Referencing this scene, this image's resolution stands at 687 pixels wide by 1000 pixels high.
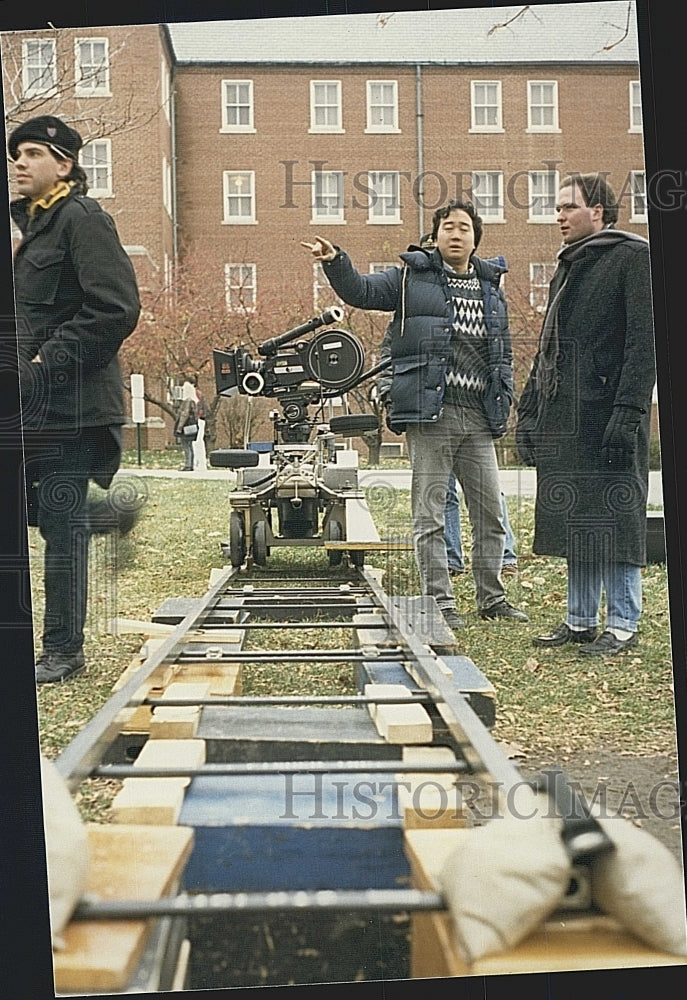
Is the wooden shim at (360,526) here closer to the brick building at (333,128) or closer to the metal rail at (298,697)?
the metal rail at (298,697)

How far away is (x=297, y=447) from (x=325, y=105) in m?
0.64

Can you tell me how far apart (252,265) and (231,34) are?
418 mm

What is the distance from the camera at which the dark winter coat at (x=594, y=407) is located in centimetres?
220

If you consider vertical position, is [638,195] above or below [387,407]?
above

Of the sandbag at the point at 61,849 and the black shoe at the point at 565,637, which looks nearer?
the sandbag at the point at 61,849

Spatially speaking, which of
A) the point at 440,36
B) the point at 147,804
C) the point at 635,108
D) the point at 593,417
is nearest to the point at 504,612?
the point at 593,417

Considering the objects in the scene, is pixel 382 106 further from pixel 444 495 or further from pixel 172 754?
pixel 172 754

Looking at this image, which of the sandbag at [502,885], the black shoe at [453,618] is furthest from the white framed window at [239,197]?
the sandbag at [502,885]

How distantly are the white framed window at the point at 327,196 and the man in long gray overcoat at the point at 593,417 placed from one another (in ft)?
1.35

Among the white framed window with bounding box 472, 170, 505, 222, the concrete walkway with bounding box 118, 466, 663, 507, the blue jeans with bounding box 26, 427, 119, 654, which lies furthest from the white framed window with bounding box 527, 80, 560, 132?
the blue jeans with bounding box 26, 427, 119, 654

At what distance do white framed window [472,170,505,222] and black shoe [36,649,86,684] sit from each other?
1118mm

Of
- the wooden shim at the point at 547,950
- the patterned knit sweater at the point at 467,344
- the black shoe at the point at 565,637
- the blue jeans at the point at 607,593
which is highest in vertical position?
the patterned knit sweater at the point at 467,344

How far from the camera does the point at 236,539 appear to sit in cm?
222

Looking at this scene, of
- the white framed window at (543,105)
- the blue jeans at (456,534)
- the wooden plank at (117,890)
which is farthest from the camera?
the blue jeans at (456,534)
